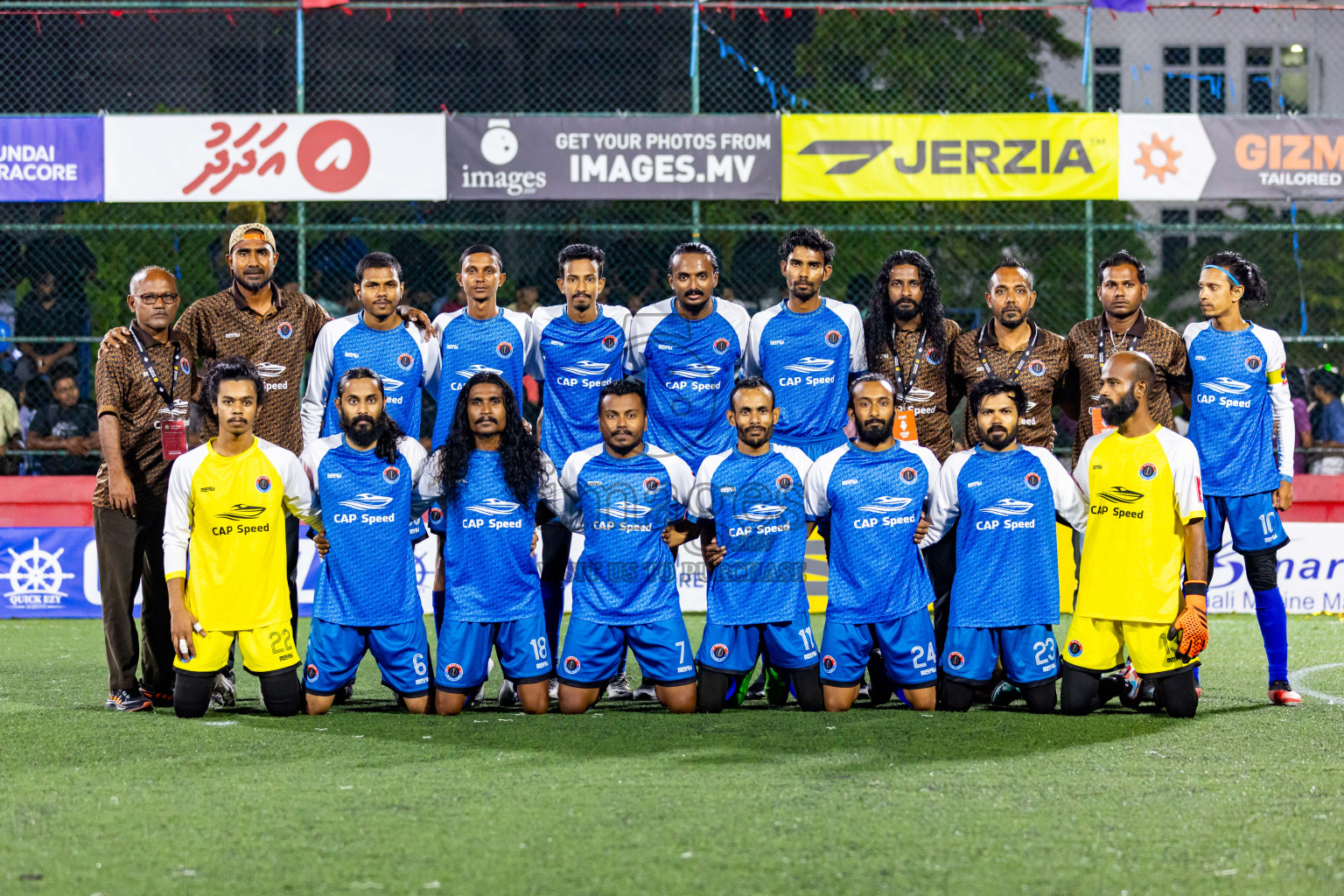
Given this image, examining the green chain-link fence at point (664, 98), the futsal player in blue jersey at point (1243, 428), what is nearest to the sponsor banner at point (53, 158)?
the green chain-link fence at point (664, 98)

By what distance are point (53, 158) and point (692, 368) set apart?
6545 mm

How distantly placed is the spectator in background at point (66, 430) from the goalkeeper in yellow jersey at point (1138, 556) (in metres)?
8.03

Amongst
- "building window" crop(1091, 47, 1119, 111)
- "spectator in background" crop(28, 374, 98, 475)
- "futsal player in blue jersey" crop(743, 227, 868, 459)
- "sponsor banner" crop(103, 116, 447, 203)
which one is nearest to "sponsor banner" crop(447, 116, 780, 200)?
"sponsor banner" crop(103, 116, 447, 203)

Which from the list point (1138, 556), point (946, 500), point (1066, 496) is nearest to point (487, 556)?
point (946, 500)

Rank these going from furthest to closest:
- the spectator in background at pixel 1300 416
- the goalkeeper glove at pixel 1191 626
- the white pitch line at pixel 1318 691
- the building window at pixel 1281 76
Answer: the building window at pixel 1281 76
the spectator in background at pixel 1300 416
the white pitch line at pixel 1318 691
the goalkeeper glove at pixel 1191 626

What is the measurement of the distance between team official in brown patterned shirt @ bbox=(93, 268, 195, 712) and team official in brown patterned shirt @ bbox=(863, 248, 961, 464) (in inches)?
128

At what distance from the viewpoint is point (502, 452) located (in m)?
5.98

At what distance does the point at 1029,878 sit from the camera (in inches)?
133

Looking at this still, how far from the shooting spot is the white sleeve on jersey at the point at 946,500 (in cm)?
600

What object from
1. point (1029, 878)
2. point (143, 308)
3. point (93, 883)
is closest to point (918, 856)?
point (1029, 878)

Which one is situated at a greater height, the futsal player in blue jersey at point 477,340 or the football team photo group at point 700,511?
the futsal player in blue jersey at point 477,340

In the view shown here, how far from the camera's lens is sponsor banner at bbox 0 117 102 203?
10.5 m

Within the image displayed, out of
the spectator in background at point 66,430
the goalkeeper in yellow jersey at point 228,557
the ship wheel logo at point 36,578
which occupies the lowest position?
the ship wheel logo at point 36,578

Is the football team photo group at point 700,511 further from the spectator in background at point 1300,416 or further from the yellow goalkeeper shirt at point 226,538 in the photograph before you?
the spectator in background at point 1300,416
